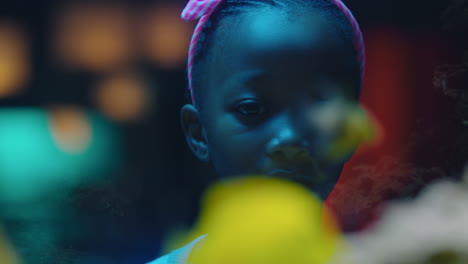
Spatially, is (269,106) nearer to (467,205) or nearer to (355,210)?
(355,210)

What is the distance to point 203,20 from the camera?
1538 mm

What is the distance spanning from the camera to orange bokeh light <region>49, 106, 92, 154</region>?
1.56 metres

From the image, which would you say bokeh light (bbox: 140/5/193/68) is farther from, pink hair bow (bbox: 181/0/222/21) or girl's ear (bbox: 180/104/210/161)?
girl's ear (bbox: 180/104/210/161)

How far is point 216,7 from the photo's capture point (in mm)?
1519

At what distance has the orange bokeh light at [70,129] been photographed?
1.56 metres

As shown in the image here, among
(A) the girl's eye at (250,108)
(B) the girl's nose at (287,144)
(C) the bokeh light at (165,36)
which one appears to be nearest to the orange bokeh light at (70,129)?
(C) the bokeh light at (165,36)

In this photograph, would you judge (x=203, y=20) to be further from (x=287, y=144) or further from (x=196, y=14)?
(x=287, y=144)

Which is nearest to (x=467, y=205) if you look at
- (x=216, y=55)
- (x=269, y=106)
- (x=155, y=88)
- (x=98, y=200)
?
(x=269, y=106)

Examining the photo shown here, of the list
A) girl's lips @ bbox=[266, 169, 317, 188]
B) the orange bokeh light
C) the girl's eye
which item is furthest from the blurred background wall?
the girl's eye

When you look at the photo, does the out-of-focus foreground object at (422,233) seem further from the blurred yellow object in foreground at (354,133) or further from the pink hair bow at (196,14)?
the pink hair bow at (196,14)

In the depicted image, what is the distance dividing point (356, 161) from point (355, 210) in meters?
0.17

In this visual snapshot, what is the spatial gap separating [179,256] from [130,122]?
0.50 m

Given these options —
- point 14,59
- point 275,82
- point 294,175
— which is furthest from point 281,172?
point 14,59

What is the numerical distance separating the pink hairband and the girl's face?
69 mm
